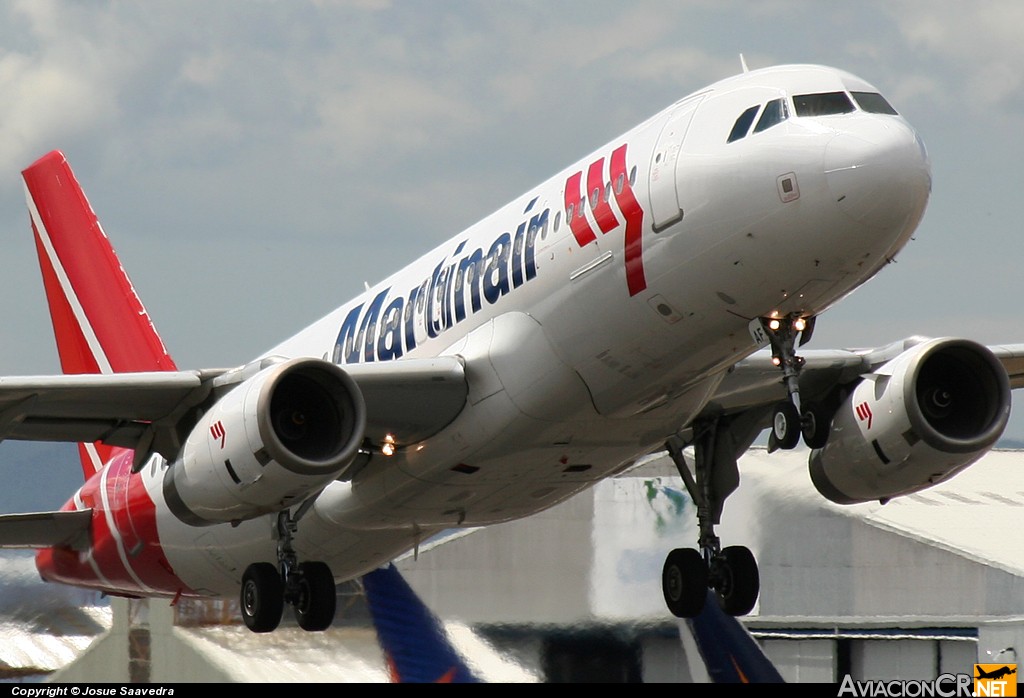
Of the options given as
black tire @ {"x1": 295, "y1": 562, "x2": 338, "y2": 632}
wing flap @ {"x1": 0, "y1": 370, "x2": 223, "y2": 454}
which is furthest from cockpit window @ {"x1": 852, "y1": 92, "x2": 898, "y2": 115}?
black tire @ {"x1": 295, "y1": 562, "x2": 338, "y2": 632}

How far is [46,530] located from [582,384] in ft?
32.9

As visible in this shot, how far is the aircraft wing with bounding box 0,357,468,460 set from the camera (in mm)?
18562

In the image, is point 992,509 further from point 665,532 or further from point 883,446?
point 883,446

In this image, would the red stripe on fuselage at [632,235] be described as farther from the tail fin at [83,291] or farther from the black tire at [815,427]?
the tail fin at [83,291]

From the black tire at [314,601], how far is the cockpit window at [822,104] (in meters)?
8.53

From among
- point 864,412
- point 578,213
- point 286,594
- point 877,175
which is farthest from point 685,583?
point 877,175

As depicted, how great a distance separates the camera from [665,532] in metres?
24.4

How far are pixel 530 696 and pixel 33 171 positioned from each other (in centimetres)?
1444

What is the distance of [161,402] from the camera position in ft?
64.9

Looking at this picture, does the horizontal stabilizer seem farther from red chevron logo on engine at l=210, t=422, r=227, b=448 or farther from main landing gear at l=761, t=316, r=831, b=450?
main landing gear at l=761, t=316, r=831, b=450

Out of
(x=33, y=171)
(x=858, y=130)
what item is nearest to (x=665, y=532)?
(x=858, y=130)

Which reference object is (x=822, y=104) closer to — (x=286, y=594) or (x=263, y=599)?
(x=286, y=594)

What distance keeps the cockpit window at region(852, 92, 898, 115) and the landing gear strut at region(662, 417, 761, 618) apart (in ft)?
21.2

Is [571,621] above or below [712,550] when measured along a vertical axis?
below
